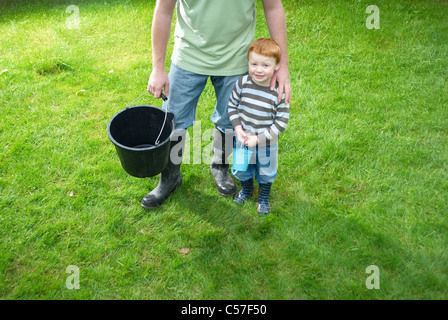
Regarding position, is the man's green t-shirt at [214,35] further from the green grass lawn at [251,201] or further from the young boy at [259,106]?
the green grass lawn at [251,201]

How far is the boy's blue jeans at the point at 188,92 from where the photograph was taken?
98.7 inches

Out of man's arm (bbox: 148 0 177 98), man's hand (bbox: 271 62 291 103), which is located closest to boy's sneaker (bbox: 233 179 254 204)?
man's hand (bbox: 271 62 291 103)

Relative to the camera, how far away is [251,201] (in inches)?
118

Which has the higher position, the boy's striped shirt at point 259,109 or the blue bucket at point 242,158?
the boy's striped shirt at point 259,109

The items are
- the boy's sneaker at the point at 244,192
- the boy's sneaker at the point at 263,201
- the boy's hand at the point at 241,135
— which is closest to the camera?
the boy's hand at the point at 241,135

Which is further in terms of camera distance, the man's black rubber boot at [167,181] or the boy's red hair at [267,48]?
the man's black rubber boot at [167,181]

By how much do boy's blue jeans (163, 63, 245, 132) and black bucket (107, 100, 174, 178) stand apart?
0.08 metres

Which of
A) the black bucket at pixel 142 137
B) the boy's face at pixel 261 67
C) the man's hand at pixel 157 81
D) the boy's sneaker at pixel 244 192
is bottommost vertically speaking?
the boy's sneaker at pixel 244 192

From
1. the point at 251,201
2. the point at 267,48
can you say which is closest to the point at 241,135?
the point at 267,48

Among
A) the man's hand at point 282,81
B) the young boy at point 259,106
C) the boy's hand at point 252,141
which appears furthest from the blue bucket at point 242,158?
the man's hand at point 282,81

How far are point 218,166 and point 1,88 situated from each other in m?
2.63

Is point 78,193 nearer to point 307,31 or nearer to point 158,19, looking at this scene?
point 158,19

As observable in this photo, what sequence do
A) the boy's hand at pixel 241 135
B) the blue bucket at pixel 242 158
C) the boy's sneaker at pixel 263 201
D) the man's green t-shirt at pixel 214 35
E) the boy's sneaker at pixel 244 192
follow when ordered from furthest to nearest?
the boy's sneaker at pixel 244 192 → the boy's sneaker at pixel 263 201 → the blue bucket at pixel 242 158 → the boy's hand at pixel 241 135 → the man's green t-shirt at pixel 214 35

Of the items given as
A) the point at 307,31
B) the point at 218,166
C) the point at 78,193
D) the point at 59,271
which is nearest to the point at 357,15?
the point at 307,31
